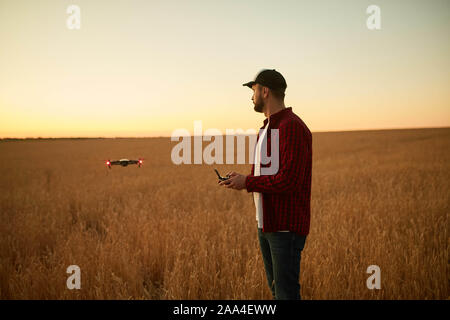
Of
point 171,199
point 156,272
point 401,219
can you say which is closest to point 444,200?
point 401,219

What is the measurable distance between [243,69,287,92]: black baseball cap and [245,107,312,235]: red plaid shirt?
0.62 ft

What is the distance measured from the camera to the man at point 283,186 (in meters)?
1.66

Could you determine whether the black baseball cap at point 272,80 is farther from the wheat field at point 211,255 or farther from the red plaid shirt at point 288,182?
the wheat field at point 211,255

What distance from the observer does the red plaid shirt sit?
5.40ft

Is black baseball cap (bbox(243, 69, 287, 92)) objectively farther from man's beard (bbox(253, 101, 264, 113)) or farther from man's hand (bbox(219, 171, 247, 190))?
man's hand (bbox(219, 171, 247, 190))

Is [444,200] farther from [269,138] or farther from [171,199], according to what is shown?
[171,199]

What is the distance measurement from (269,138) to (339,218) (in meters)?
3.50

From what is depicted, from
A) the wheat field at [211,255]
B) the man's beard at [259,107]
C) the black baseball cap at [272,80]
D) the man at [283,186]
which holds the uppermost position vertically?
the black baseball cap at [272,80]

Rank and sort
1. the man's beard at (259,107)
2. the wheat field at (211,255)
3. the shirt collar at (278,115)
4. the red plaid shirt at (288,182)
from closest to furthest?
1. the red plaid shirt at (288,182)
2. the shirt collar at (278,115)
3. the man's beard at (259,107)
4. the wheat field at (211,255)

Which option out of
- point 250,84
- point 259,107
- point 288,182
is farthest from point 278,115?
point 288,182

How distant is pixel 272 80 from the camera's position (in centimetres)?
181

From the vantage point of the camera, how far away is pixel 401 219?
14.2ft

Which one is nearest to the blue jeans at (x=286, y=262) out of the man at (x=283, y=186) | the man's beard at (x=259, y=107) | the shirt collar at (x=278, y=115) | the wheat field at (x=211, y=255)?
the man at (x=283, y=186)

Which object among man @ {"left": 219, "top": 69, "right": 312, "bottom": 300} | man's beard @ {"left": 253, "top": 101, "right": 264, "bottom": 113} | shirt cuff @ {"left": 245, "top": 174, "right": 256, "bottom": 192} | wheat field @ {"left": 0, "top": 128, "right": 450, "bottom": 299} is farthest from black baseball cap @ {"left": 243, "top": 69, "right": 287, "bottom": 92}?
wheat field @ {"left": 0, "top": 128, "right": 450, "bottom": 299}
